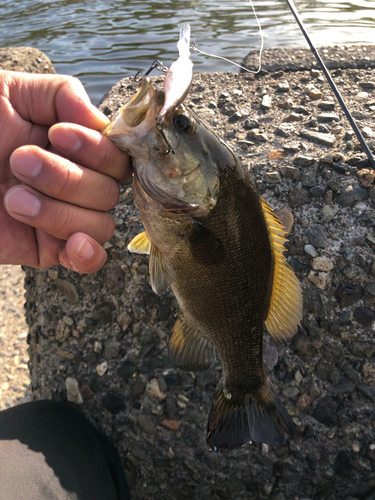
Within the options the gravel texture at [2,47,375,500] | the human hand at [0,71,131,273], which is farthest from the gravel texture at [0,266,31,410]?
the human hand at [0,71,131,273]

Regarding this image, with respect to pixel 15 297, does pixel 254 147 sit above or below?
above

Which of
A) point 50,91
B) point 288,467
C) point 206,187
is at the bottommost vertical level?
point 288,467

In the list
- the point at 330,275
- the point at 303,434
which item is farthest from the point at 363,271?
the point at 303,434

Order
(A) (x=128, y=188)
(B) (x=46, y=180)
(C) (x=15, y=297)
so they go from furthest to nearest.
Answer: (C) (x=15, y=297) → (A) (x=128, y=188) → (B) (x=46, y=180)

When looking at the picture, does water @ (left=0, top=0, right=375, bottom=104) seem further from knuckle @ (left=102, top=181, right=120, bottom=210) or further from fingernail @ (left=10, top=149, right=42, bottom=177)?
fingernail @ (left=10, top=149, right=42, bottom=177)

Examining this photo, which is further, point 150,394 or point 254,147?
point 254,147

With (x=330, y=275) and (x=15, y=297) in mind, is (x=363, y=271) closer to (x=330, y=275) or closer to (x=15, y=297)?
(x=330, y=275)

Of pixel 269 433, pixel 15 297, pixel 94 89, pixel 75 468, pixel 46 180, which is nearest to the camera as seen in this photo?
pixel 46 180

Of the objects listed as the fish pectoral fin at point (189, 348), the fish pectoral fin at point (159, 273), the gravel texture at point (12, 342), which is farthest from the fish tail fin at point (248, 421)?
the gravel texture at point (12, 342)

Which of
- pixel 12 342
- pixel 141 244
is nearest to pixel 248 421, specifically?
pixel 141 244

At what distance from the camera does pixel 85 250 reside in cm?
152

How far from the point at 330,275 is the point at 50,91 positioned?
1.50 m

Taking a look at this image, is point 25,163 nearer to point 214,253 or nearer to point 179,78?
point 179,78

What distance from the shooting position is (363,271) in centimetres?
197
